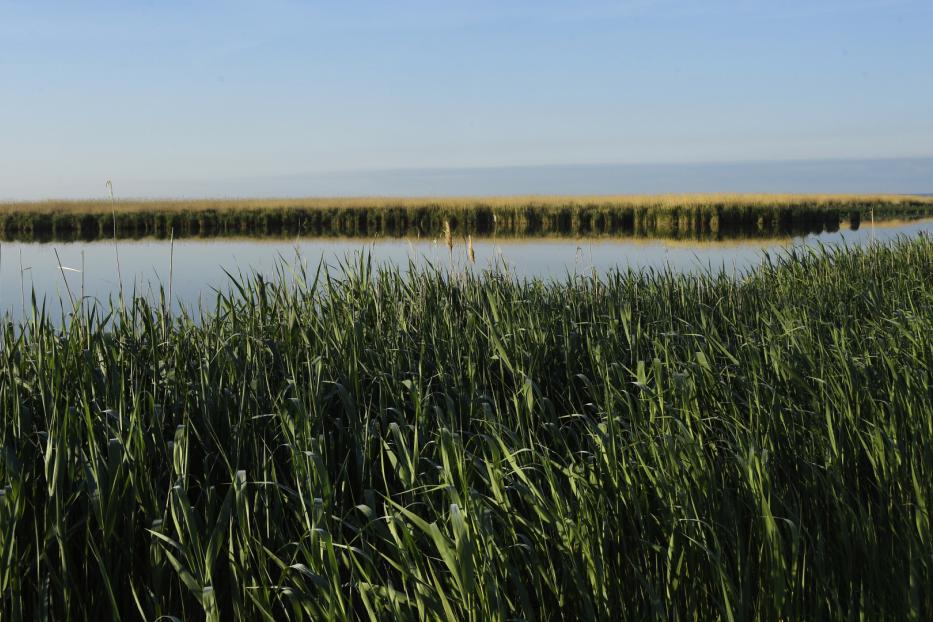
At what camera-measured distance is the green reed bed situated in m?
2.24

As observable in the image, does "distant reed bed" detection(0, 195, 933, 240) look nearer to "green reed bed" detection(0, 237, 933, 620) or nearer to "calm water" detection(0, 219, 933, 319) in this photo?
"calm water" detection(0, 219, 933, 319)

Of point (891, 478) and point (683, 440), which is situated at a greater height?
point (683, 440)

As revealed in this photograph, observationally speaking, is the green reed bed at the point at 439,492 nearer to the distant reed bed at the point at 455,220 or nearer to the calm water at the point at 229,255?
the calm water at the point at 229,255

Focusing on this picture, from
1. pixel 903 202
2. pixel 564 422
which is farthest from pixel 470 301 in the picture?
pixel 903 202

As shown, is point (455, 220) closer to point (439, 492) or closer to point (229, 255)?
point (229, 255)

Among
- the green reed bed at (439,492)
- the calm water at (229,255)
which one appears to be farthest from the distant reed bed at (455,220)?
the green reed bed at (439,492)

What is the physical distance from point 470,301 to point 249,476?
95.7 inches

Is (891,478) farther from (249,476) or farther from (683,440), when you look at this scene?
(249,476)

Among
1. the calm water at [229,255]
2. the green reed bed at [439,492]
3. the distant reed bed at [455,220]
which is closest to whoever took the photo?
the green reed bed at [439,492]

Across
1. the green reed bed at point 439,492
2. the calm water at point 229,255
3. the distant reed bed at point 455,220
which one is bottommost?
the green reed bed at point 439,492

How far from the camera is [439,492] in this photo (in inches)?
118

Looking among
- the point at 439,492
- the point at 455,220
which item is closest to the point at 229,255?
the point at 455,220

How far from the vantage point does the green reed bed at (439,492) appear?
224 centimetres

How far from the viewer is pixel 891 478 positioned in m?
2.85
